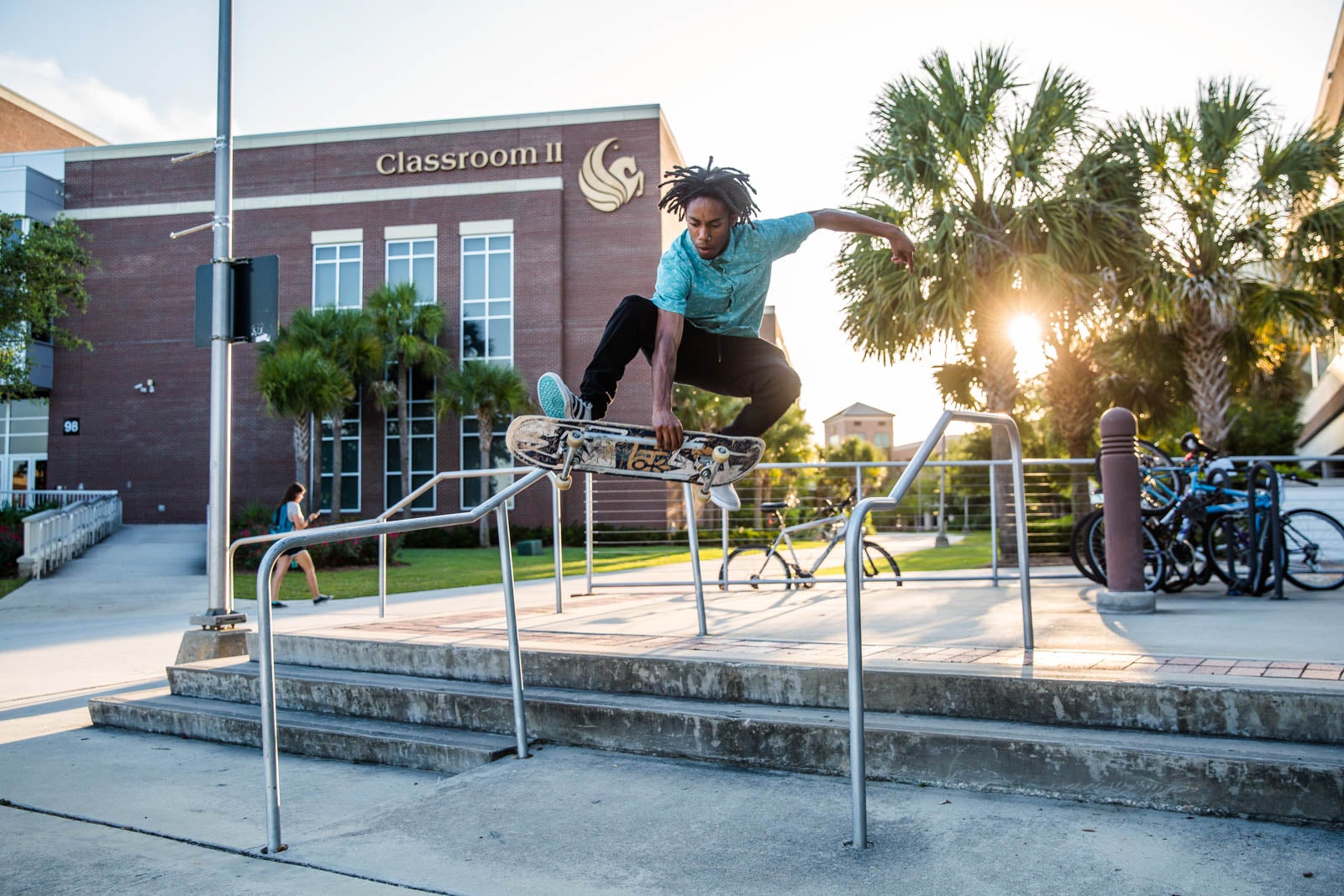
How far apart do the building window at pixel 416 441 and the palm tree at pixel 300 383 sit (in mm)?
4388

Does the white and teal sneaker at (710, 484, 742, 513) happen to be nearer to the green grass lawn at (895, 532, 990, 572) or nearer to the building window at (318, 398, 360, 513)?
the green grass lawn at (895, 532, 990, 572)

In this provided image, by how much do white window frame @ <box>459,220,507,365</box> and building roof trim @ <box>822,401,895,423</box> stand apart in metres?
107

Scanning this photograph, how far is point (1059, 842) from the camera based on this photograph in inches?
110

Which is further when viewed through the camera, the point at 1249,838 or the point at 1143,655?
the point at 1143,655

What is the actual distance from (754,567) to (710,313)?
786 cm

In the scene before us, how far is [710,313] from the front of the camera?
4203 millimetres

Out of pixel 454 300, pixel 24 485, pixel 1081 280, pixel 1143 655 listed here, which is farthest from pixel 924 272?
pixel 24 485

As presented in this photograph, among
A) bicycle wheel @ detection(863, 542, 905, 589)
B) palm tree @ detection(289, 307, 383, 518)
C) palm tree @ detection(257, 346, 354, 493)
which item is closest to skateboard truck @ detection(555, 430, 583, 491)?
bicycle wheel @ detection(863, 542, 905, 589)

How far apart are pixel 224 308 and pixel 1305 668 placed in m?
7.34

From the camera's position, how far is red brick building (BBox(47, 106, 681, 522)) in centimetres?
3344

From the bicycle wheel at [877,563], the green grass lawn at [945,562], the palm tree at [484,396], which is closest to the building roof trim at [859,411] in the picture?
the palm tree at [484,396]

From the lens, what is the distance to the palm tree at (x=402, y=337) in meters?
31.3

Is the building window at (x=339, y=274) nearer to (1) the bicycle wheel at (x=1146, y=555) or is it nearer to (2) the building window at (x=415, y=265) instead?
(2) the building window at (x=415, y=265)

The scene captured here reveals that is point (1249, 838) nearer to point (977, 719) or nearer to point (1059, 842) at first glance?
point (1059, 842)
